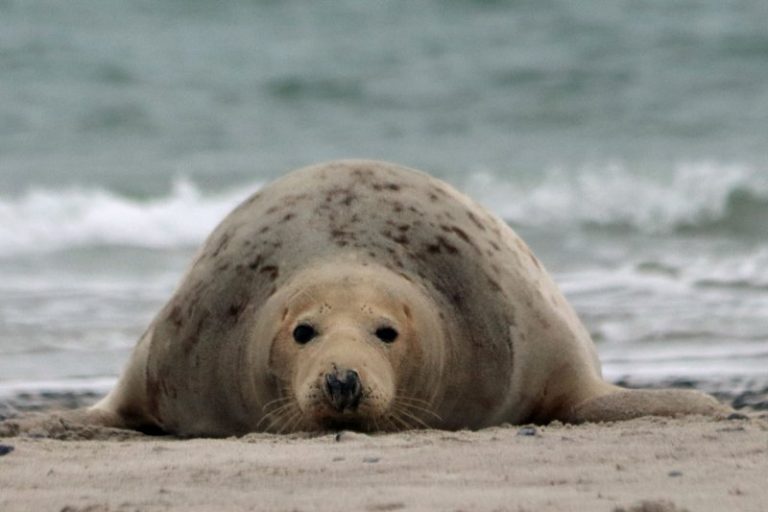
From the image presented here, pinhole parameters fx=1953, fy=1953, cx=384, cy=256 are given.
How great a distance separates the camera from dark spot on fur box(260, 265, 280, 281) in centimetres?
687

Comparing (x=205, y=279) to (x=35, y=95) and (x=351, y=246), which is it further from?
(x=35, y=95)

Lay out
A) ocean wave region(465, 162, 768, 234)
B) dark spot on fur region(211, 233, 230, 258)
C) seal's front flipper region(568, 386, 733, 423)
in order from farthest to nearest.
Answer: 1. ocean wave region(465, 162, 768, 234)
2. dark spot on fur region(211, 233, 230, 258)
3. seal's front flipper region(568, 386, 733, 423)

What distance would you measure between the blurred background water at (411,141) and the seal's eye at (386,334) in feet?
→ 8.67

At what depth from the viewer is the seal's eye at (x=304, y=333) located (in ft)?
20.8

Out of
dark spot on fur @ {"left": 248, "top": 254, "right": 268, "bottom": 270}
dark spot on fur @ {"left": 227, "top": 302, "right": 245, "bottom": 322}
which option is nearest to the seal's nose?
dark spot on fur @ {"left": 227, "top": 302, "right": 245, "bottom": 322}

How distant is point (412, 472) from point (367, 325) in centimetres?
119

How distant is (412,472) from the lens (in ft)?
17.2

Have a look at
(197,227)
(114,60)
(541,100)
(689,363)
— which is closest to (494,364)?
(689,363)

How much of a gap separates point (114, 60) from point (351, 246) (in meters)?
19.0

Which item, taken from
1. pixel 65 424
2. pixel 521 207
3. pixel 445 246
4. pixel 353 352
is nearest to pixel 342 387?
pixel 353 352

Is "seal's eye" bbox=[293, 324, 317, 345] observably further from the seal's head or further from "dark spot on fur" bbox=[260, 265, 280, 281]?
"dark spot on fur" bbox=[260, 265, 280, 281]

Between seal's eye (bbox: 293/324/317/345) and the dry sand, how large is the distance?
332 mm

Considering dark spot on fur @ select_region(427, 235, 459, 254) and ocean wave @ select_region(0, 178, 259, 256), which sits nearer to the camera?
dark spot on fur @ select_region(427, 235, 459, 254)

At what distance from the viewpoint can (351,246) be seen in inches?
270
